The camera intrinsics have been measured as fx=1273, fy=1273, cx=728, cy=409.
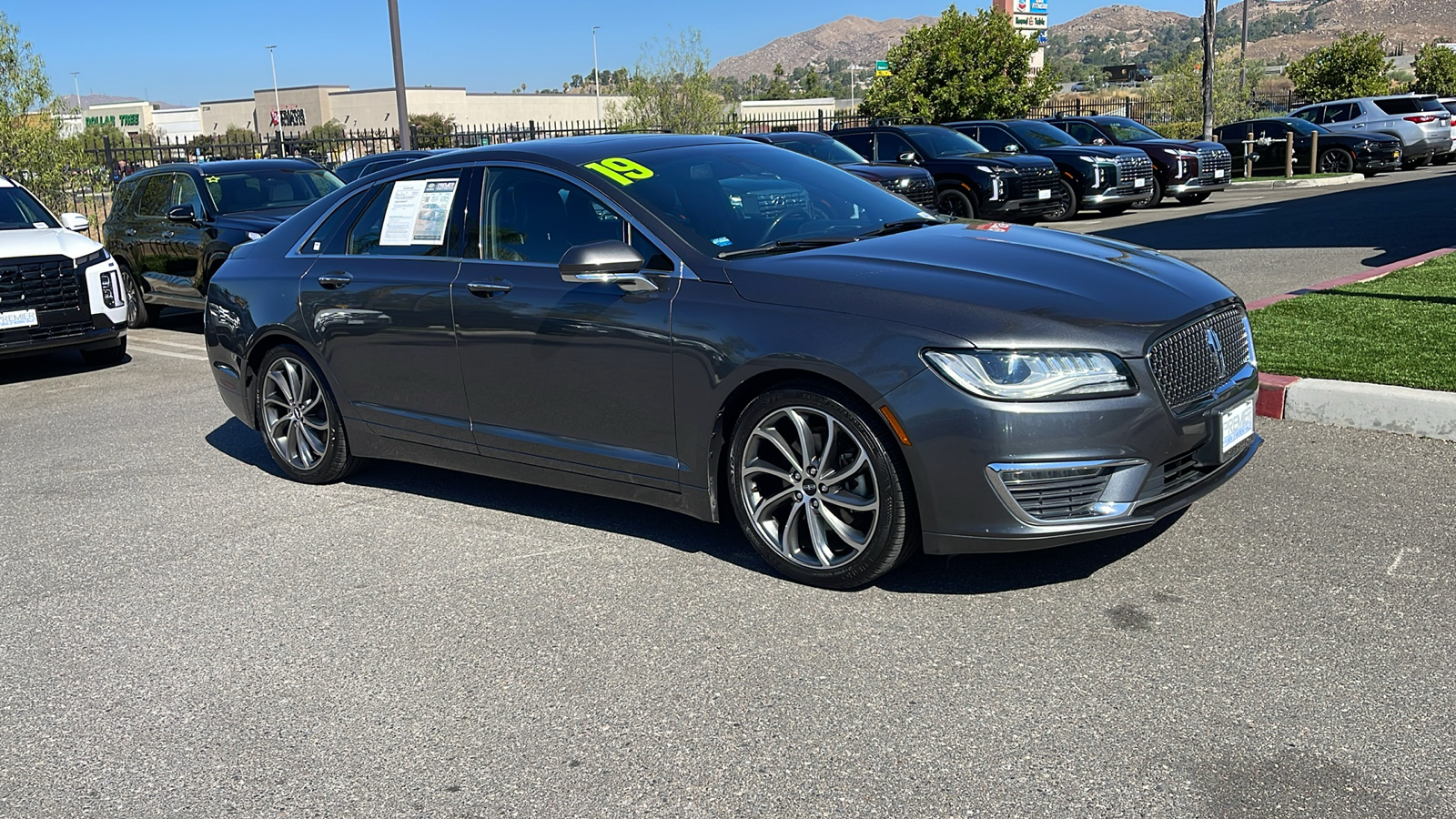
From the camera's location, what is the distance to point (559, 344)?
512cm

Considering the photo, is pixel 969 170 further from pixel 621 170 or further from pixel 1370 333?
pixel 621 170

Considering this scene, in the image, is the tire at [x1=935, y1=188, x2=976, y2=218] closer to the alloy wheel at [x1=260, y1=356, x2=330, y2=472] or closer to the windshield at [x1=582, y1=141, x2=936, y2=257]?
the windshield at [x1=582, y1=141, x2=936, y2=257]

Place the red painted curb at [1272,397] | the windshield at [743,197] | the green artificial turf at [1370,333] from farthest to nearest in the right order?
the green artificial turf at [1370,333] → the red painted curb at [1272,397] → the windshield at [743,197]

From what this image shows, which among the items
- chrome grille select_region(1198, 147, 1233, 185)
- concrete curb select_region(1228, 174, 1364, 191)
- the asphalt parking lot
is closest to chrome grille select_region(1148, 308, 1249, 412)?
the asphalt parking lot

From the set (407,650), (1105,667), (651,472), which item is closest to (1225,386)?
(1105,667)

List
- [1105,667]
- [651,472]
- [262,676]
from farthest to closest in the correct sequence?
[651,472] → [262,676] → [1105,667]

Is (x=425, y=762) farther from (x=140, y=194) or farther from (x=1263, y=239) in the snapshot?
(x=1263, y=239)

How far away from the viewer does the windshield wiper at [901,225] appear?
5.34m

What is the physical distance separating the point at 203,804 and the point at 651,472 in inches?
83.1

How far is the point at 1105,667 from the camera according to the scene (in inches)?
151

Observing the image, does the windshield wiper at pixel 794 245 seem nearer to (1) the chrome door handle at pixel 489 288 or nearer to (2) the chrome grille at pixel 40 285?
(1) the chrome door handle at pixel 489 288

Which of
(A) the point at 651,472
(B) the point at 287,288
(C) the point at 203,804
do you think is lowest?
(C) the point at 203,804

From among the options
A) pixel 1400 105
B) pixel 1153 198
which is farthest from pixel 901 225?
pixel 1400 105

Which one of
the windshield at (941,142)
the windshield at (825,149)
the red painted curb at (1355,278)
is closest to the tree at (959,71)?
the windshield at (941,142)
